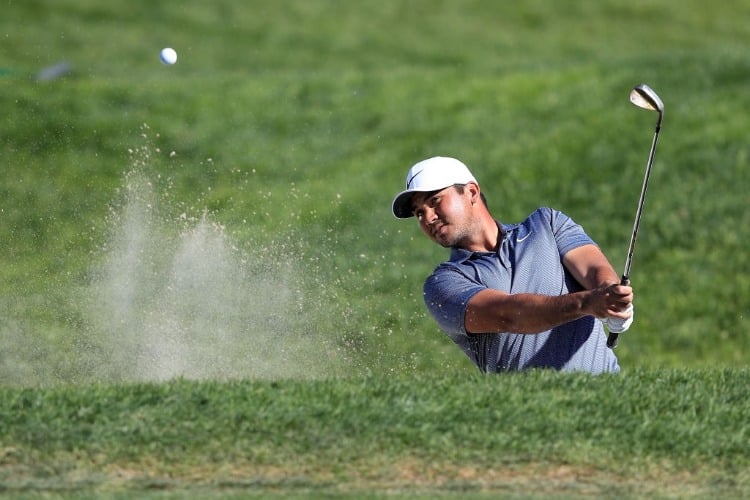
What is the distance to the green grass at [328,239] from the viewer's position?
520 cm

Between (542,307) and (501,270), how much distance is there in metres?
0.59

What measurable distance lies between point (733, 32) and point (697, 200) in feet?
37.8

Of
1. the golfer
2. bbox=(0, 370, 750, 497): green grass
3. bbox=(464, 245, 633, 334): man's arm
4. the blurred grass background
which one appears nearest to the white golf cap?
the golfer

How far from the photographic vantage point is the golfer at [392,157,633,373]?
6.14 m

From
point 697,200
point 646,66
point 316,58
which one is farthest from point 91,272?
point 316,58

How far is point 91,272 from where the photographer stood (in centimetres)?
1073

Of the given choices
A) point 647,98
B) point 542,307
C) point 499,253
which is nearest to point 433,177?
point 499,253

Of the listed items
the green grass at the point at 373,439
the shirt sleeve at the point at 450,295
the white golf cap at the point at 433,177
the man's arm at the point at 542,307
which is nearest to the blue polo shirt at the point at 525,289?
the shirt sleeve at the point at 450,295

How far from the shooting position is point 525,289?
20.3ft

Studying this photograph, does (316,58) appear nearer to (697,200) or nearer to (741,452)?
(697,200)

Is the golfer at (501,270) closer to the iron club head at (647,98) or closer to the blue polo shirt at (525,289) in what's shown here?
the blue polo shirt at (525,289)

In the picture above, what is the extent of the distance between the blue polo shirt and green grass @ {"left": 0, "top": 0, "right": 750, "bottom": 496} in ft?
0.90

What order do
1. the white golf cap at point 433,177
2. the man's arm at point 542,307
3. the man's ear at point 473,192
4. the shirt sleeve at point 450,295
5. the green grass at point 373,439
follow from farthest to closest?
the man's ear at point 473,192, the white golf cap at point 433,177, the shirt sleeve at point 450,295, the man's arm at point 542,307, the green grass at point 373,439

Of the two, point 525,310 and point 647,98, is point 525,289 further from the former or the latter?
point 647,98
